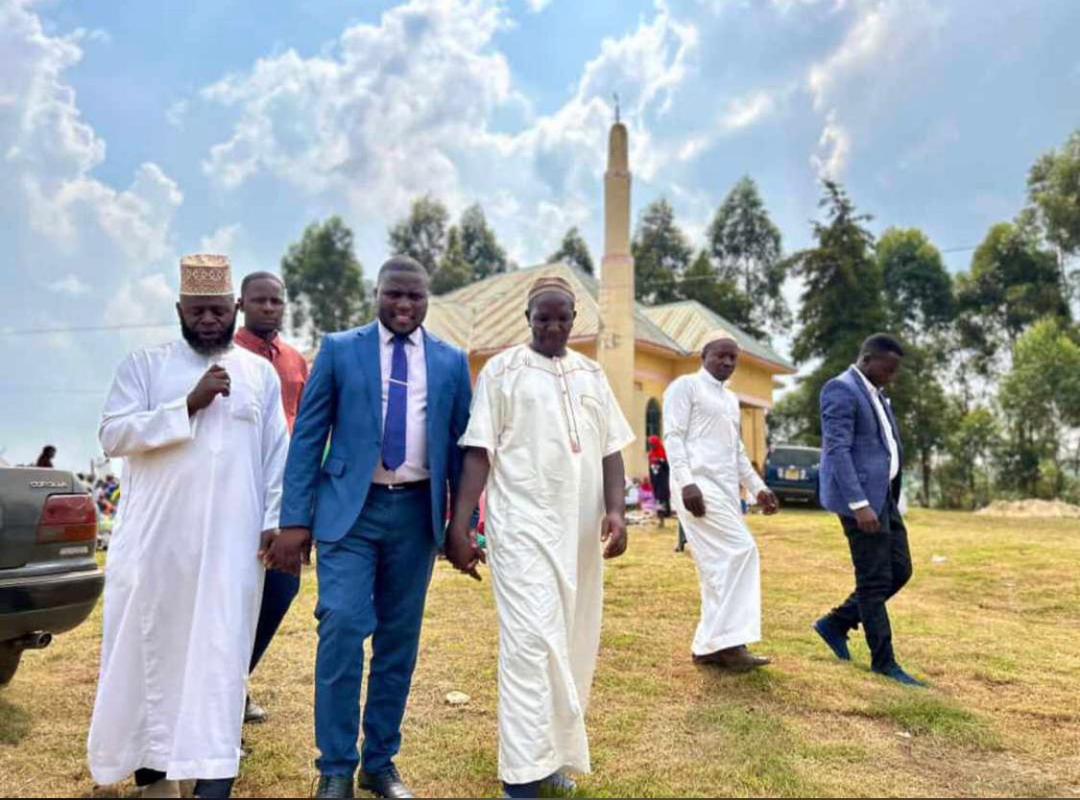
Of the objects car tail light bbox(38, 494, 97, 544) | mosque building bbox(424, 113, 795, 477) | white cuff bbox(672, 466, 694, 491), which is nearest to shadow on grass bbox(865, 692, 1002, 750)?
white cuff bbox(672, 466, 694, 491)

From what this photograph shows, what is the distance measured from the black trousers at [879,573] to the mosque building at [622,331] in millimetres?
12931

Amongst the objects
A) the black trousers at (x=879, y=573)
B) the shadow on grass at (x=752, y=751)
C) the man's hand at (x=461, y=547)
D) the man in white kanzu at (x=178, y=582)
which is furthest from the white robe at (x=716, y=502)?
the man in white kanzu at (x=178, y=582)

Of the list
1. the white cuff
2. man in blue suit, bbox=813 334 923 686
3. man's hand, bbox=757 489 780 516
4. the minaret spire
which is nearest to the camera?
man in blue suit, bbox=813 334 923 686

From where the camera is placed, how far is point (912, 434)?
113ft

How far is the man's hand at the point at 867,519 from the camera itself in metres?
5.48

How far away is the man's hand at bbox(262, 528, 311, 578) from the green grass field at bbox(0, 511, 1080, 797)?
3.09ft

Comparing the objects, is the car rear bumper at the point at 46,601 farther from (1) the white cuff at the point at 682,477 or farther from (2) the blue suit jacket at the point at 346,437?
(1) the white cuff at the point at 682,477

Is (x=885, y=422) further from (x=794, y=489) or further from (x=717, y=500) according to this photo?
(x=794, y=489)

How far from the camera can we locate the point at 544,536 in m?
3.55

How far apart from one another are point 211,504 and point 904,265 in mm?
42163

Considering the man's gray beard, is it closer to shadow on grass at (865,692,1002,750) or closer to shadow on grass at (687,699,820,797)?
shadow on grass at (687,699,820,797)

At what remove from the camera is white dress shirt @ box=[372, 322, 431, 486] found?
3.58 m

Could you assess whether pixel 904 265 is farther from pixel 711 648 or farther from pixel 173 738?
pixel 173 738

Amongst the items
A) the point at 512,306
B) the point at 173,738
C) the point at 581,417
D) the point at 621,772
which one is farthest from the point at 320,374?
the point at 512,306
